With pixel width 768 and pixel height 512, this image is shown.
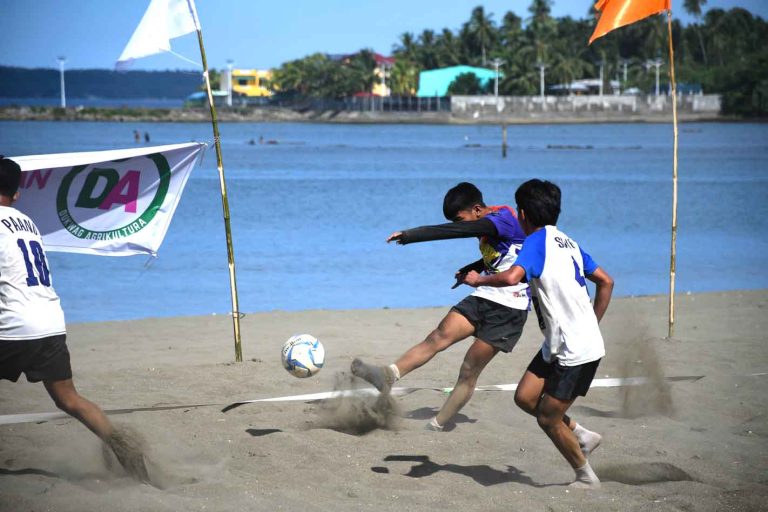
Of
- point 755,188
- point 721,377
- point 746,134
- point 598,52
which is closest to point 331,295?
point 721,377

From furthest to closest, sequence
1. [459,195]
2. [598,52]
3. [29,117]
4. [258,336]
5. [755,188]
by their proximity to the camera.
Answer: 1. [29,117]
2. [598,52]
3. [755,188]
4. [258,336]
5. [459,195]

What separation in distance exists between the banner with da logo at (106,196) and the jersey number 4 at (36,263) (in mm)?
2639

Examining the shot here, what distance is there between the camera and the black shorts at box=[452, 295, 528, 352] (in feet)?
23.4

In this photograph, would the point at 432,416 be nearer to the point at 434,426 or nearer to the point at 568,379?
the point at 434,426

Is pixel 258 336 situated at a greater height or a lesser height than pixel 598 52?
lesser

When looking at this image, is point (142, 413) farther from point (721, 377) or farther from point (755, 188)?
point (755, 188)

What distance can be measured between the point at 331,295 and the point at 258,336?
5.93m

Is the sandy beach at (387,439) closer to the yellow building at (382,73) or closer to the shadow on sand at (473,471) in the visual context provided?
the shadow on sand at (473,471)

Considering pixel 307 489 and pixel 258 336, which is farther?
pixel 258 336

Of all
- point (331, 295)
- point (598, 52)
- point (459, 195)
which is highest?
point (598, 52)

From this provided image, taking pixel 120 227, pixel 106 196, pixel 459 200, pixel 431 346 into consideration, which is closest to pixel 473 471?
pixel 431 346

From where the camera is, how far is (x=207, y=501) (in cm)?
560

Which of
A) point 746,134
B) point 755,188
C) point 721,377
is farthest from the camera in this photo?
point 746,134

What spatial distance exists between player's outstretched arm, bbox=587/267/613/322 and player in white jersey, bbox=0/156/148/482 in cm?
288
